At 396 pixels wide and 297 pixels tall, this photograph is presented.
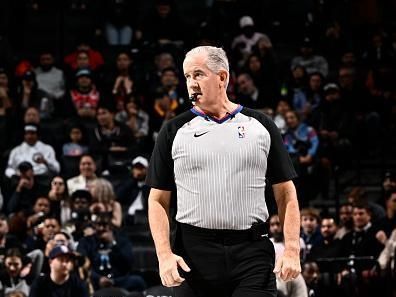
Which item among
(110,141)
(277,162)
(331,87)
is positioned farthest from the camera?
(331,87)

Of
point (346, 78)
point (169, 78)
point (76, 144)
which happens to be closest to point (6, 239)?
point (76, 144)

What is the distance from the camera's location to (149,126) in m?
15.1

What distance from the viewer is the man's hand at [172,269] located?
4758mm

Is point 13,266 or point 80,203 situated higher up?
point 80,203

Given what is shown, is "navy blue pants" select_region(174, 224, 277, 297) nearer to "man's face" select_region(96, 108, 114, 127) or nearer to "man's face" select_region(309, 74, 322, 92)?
"man's face" select_region(96, 108, 114, 127)

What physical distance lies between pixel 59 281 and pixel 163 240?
5924 mm

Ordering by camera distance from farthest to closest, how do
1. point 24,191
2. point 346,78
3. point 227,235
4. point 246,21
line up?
point 246,21 < point 346,78 < point 24,191 < point 227,235

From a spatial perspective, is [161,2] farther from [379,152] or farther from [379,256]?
[379,256]

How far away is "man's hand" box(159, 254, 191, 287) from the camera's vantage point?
4758mm

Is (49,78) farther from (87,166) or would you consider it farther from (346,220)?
(346,220)

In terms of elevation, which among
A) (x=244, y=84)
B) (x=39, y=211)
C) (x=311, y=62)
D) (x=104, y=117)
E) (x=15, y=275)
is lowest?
(x=15, y=275)

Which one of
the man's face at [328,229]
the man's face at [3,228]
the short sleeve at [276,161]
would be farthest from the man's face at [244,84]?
the short sleeve at [276,161]

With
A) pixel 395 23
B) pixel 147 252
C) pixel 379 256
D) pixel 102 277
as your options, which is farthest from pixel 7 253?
pixel 395 23

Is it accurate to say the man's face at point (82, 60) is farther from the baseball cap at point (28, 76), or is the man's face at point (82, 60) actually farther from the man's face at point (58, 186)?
the man's face at point (58, 186)
